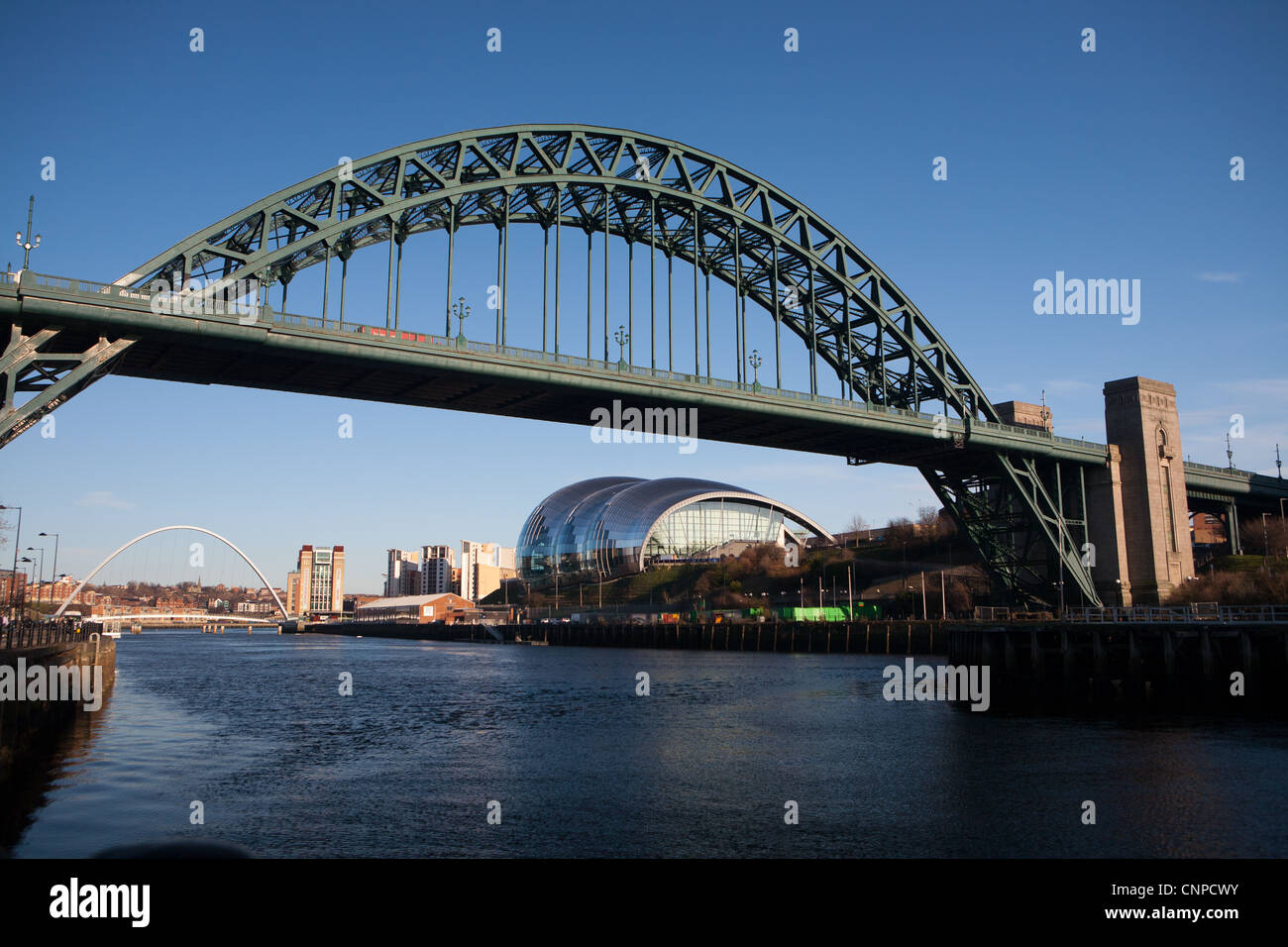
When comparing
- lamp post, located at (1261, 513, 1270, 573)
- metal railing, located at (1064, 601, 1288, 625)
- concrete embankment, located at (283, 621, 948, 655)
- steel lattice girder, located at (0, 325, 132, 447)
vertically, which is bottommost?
concrete embankment, located at (283, 621, 948, 655)

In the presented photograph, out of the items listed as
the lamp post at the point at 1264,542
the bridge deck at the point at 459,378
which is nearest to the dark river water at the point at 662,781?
the bridge deck at the point at 459,378

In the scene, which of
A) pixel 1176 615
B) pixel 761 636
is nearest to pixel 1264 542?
pixel 1176 615

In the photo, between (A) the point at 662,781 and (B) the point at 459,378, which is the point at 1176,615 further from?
(B) the point at 459,378

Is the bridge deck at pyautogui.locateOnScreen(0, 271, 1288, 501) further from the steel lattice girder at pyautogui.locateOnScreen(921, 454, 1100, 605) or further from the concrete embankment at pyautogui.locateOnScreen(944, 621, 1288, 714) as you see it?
the concrete embankment at pyautogui.locateOnScreen(944, 621, 1288, 714)

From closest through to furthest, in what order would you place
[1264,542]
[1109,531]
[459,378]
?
[459,378]
[1109,531]
[1264,542]

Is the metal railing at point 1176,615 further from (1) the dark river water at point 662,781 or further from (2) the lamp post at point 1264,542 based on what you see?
(2) the lamp post at point 1264,542

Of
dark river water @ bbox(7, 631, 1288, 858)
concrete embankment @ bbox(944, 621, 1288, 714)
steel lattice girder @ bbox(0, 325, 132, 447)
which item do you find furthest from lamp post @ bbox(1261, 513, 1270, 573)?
steel lattice girder @ bbox(0, 325, 132, 447)
